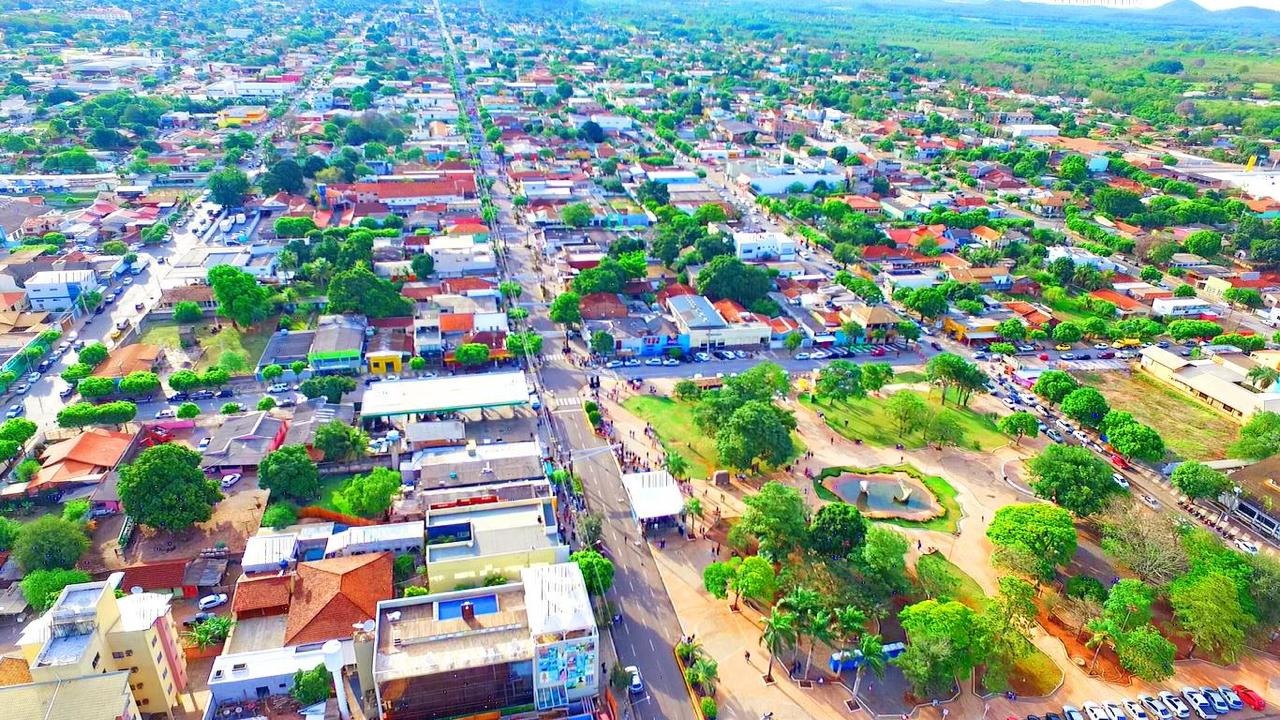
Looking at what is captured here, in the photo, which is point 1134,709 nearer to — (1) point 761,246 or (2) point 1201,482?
(2) point 1201,482

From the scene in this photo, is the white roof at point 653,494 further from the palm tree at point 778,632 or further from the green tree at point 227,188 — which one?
the green tree at point 227,188

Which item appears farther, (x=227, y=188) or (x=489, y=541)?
(x=227, y=188)

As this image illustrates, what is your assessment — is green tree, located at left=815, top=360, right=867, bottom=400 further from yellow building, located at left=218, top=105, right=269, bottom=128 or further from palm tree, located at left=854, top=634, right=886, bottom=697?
yellow building, located at left=218, top=105, right=269, bottom=128

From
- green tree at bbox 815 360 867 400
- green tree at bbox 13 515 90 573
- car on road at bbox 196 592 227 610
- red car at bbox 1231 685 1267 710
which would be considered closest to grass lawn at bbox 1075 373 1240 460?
green tree at bbox 815 360 867 400

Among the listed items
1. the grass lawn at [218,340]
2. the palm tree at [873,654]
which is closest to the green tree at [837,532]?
the palm tree at [873,654]

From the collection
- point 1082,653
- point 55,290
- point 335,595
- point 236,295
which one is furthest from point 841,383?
point 55,290
